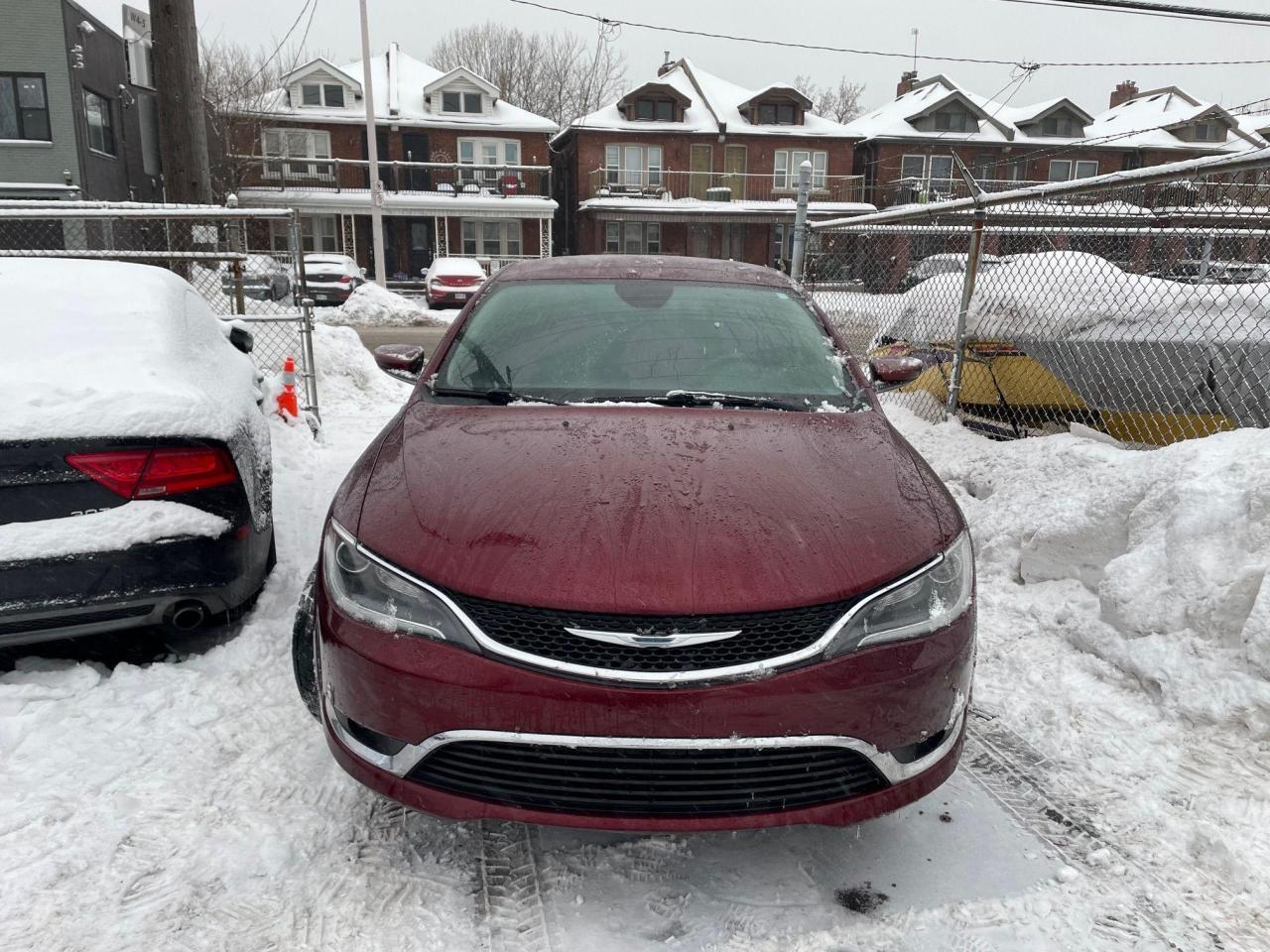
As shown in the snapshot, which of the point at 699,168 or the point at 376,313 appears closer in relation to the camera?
the point at 376,313

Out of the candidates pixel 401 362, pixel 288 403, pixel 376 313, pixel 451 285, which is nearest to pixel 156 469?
pixel 401 362

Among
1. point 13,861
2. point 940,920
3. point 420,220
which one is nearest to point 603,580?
point 940,920

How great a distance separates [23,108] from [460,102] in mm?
16774

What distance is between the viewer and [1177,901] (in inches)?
87.6

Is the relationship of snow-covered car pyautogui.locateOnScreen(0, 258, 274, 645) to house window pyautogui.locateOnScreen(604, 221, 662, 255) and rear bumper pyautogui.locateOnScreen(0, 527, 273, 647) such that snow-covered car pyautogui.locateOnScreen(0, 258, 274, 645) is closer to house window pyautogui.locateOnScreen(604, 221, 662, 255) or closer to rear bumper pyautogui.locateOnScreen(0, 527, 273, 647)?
rear bumper pyautogui.locateOnScreen(0, 527, 273, 647)

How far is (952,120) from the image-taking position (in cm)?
3844

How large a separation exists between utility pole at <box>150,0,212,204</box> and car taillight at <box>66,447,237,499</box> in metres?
7.43

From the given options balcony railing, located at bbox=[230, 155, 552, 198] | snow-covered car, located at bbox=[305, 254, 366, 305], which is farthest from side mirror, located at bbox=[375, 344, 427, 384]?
balcony railing, located at bbox=[230, 155, 552, 198]

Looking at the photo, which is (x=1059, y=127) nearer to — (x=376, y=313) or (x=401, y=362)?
(x=376, y=313)

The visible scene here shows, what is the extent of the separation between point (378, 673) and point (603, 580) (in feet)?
1.91

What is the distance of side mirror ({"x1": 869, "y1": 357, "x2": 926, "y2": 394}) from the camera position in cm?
376

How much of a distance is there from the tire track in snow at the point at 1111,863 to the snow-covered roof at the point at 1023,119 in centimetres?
3906

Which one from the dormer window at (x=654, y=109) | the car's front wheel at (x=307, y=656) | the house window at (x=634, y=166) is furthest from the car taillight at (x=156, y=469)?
the dormer window at (x=654, y=109)

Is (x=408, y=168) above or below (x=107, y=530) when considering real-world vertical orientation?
above
